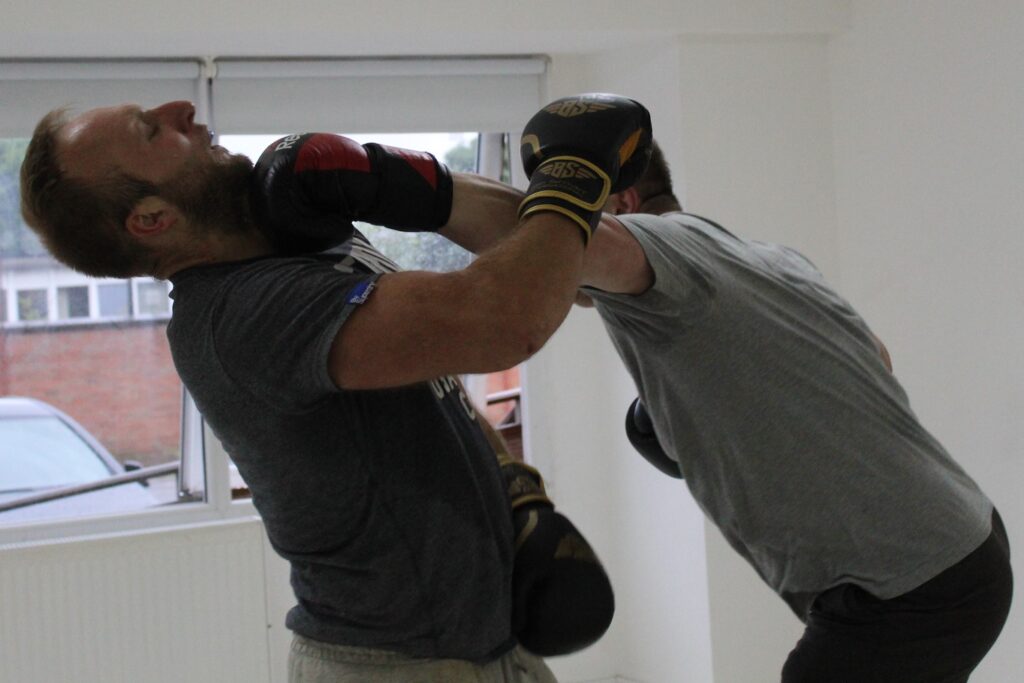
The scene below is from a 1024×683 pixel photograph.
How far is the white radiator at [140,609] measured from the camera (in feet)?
10.9

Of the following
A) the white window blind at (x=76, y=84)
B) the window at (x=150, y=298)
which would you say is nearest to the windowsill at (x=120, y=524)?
the window at (x=150, y=298)

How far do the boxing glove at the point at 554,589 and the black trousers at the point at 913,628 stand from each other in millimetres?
521

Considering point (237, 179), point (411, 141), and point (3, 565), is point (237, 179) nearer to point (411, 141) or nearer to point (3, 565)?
point (3, 565)

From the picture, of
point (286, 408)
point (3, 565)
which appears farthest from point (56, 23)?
point (286, 408)

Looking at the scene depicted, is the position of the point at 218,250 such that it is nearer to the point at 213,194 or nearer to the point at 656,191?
the point at 213,194

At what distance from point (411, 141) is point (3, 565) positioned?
6.47ft

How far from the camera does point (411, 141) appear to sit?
405 centimetres

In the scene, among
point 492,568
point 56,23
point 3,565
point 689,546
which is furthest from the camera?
point 689,546

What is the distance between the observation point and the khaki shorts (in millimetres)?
1435

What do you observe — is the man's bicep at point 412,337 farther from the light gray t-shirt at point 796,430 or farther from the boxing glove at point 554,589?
the light gray t-shirt at point 796,430

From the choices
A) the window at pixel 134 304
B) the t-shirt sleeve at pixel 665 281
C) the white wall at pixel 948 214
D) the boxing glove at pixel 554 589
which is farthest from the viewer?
the window at pixel 134 304

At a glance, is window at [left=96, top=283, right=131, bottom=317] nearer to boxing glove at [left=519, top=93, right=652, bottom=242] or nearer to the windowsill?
the windowsill

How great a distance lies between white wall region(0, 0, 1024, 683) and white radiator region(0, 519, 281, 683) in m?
0.17

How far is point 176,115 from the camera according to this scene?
1477mm
